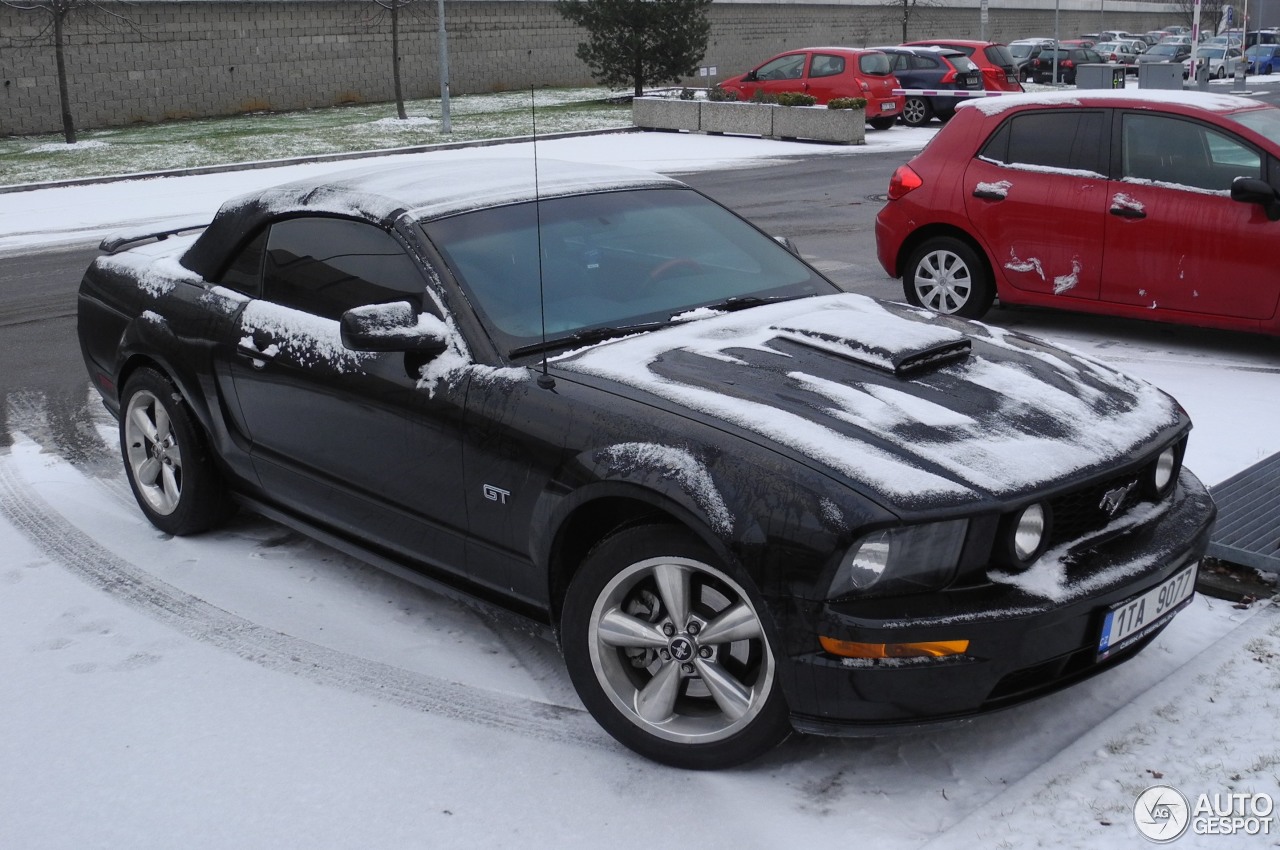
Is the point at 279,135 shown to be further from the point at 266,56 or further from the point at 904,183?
the point at 904,183

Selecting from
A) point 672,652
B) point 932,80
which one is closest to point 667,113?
point 932,80

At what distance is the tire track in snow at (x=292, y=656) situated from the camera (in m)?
3.80

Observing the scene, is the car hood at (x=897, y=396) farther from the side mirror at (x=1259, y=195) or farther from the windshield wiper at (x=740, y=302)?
the side mirror at (x=1259, y=195)

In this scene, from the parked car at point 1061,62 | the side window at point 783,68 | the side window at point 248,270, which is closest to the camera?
the side window at point 248,270

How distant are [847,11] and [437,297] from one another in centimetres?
5471

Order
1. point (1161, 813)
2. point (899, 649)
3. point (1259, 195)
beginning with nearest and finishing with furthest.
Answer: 1. point (899, 649)
2. point (1161, 813)
3. point (1259, 195)

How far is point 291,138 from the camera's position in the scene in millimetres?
25078

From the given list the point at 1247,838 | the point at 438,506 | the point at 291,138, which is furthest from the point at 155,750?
the point at 291,138

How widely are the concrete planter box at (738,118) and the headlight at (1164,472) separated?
70.0 ft

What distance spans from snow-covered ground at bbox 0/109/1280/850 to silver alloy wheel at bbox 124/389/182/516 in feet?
0.79

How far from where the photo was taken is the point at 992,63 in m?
28.2

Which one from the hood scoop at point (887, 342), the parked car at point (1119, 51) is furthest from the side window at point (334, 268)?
the parked car at point (1119, 51)

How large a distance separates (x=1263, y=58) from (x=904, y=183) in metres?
48.1

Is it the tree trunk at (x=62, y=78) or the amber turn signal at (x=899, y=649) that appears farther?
the tree trunk at (x=62, y=78)
